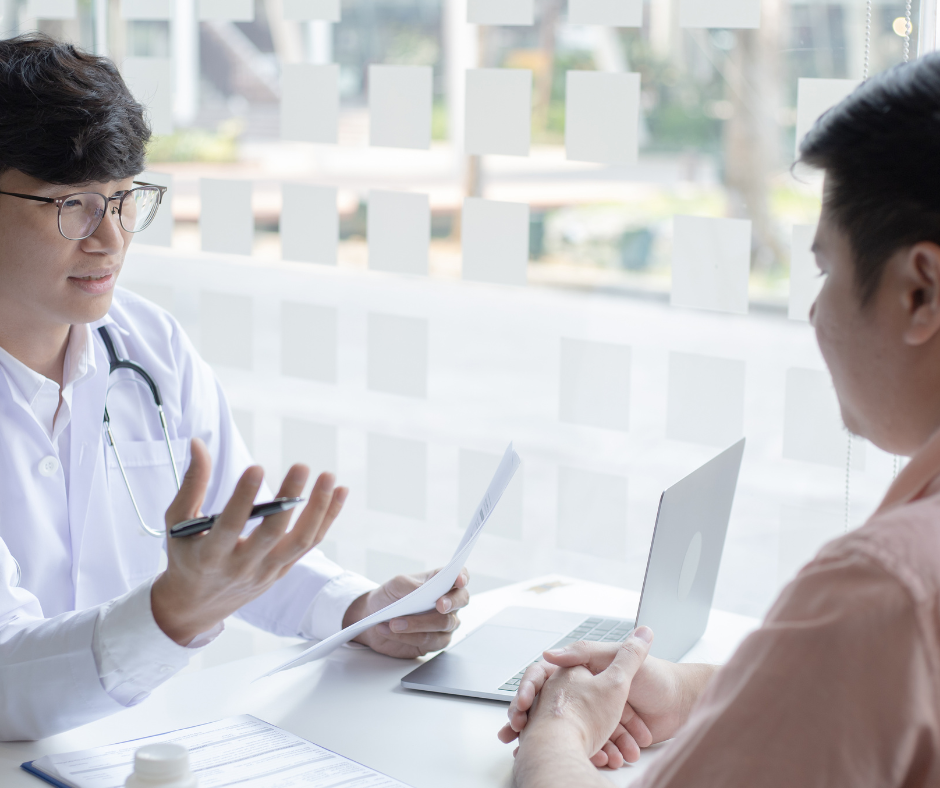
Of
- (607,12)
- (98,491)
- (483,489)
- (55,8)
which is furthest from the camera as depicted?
(55,8)

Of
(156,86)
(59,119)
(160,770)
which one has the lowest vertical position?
(160,770)

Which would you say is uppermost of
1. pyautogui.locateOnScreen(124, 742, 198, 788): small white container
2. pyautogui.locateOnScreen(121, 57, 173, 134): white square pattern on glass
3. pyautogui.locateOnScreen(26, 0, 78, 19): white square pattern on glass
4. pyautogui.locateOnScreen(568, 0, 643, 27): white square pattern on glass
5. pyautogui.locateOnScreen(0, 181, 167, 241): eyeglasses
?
pyautogui.locateOnScreen(26, 0, 78, 19): white square pattern on glass

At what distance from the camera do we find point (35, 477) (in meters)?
1.45

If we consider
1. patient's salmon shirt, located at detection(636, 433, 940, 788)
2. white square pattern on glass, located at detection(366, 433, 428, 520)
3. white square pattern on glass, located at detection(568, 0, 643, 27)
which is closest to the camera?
patient's salmon shirt, located at detection(636, 433, 940, 788)

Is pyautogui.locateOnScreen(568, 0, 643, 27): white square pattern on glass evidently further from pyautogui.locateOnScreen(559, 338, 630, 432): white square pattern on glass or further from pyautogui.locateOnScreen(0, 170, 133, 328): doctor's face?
pyautogui.locateOnScreen(0, 170, 133, 328): doctor's face

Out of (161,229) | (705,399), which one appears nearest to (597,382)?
(705,399)

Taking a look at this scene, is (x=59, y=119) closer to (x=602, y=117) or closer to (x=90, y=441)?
(x=90, y=441)

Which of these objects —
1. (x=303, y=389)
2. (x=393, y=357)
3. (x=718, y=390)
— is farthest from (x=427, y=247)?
(x=303, y=389)

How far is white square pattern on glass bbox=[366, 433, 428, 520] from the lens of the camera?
2.67 meters

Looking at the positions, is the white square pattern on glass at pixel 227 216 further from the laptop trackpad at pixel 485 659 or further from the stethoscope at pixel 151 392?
the laptop trackpad at pixel 485 659

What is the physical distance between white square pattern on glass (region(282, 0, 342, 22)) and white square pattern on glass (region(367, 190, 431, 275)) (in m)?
0.46

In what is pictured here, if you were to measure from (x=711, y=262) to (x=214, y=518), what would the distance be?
131cm

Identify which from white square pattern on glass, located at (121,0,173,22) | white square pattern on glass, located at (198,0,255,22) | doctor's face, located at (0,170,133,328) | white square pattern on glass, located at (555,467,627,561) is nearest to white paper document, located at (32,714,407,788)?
doctor's face, located at (0,170,133,328)

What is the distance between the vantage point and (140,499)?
1.63 metres
